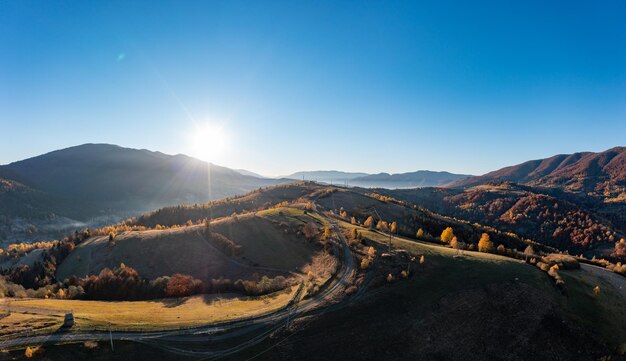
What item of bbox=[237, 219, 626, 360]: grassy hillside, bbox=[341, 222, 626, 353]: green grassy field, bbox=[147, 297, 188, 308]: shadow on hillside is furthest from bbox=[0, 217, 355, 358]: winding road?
bbox=[147, 297, 188, 308]: shadow on hillside

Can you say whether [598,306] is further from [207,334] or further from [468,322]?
[207,334]

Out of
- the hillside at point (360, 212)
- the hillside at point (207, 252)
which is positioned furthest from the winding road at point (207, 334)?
the hillside at point (360, 212)

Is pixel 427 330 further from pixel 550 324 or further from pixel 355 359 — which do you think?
pixel 550 324

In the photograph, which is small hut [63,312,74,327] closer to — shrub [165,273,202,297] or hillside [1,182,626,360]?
hillside [1,182,626,360]

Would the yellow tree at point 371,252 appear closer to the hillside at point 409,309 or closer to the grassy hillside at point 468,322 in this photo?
the hillside at point 409,309

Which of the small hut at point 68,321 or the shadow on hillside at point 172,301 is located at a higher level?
the small hut at point 68,321
